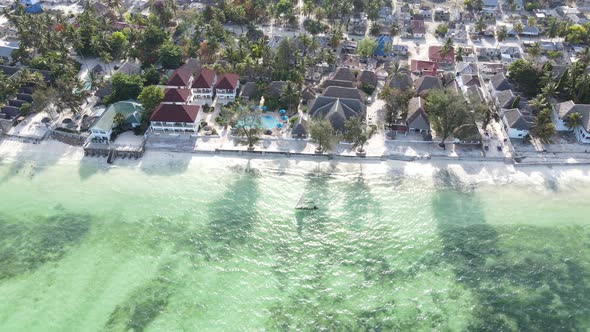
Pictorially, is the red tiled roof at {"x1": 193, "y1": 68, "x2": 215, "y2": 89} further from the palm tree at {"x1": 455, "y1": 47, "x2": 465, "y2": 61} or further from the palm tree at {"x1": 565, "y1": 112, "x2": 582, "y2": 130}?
the palm tree at {"x1": 565, "y1": 112, "x2": 582, "y2": 130}

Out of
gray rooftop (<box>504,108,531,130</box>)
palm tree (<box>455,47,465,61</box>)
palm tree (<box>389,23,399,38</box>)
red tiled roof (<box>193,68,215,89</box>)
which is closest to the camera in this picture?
gray rooftop (<box>504,108,531,130</box>)

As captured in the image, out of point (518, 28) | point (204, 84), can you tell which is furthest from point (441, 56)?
point (204, 84)

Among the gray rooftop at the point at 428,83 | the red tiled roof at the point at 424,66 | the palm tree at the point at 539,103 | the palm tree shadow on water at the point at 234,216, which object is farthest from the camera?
the red tiled roof at the point at 424,66

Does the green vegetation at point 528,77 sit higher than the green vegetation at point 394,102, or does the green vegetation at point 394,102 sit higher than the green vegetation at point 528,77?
the green vegetation at point 528,77

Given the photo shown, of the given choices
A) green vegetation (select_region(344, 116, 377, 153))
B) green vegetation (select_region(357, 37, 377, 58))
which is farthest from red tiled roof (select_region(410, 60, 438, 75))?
green vegetation (select_region(344, 116, 377, 153))

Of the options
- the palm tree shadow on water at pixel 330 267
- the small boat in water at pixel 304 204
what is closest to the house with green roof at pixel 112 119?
the small boat in water at pixel 304 204

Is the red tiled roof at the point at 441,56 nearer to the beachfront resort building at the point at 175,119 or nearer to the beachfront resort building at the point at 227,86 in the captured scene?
the beachfront resort building at the point at 227,86
